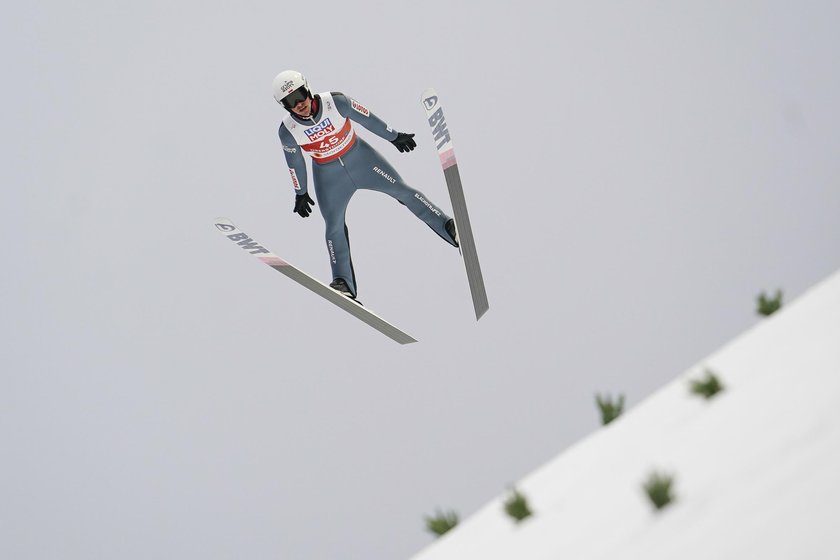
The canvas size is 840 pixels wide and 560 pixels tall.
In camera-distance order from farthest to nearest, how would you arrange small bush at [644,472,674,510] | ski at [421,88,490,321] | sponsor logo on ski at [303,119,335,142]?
sponsor logo on ski at [303,119,335,142] → ski at [421,88,490,321] → small bush at [644,472,674,510]

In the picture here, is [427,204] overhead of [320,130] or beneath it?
beneath

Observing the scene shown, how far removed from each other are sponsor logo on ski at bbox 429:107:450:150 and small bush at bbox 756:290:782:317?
3.61m

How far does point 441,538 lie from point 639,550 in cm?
222

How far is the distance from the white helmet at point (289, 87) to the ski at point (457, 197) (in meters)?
1.05

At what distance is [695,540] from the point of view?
9.51ft

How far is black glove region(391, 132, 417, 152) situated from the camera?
905 cm

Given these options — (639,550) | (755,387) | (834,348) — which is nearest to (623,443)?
(755,387)

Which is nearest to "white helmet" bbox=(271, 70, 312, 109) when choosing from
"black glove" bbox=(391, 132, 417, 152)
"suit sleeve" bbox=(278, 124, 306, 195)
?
"suit sleeve" bbox=(278, 124, 306, 195)

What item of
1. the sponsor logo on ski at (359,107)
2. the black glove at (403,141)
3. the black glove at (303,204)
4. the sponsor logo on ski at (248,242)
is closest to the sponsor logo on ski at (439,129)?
the black glove at (403,141)

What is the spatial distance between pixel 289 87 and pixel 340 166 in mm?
918

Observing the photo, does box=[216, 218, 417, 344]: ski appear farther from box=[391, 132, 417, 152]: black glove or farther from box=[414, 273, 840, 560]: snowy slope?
box=[414, 273, 840, 560]: snowy slope

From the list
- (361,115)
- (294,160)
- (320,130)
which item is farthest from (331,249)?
(361,115)

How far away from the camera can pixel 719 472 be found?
3.31 metres

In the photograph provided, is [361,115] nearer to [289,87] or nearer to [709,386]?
[289,87]
